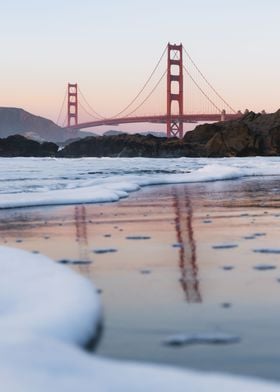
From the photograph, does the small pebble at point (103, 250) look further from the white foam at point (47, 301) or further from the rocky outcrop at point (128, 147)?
the rocky outcrop at point (128, 147)

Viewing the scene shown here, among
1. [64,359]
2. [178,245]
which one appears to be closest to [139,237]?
[178,245]

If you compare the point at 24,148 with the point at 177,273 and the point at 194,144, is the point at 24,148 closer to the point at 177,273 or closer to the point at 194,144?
the point at 194,144

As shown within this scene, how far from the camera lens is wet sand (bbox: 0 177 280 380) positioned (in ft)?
4.50

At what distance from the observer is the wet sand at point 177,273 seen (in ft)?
4.50

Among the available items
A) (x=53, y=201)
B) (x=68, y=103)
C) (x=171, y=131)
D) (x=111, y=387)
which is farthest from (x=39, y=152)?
(x=111, y=387)

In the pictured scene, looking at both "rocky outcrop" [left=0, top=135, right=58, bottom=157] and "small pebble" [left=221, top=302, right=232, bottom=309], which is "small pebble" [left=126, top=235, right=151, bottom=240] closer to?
"small pebble" [left=221, top=302, right=232, bottom=309]

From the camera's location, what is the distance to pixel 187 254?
2.62 metres

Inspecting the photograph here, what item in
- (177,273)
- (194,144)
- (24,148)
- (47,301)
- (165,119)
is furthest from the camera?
(165,119)

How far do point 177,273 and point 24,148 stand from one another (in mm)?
29578

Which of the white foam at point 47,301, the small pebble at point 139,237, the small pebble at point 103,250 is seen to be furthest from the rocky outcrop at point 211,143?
the white foam at point 47,301

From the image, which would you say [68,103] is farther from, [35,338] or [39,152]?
[35,338]

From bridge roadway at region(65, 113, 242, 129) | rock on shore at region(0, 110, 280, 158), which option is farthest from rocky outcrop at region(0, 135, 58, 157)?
bridge roadway at region(65, 113, 242, 129)

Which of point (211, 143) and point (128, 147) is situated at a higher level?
point (211, 143)

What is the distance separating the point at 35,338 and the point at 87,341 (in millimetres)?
135
